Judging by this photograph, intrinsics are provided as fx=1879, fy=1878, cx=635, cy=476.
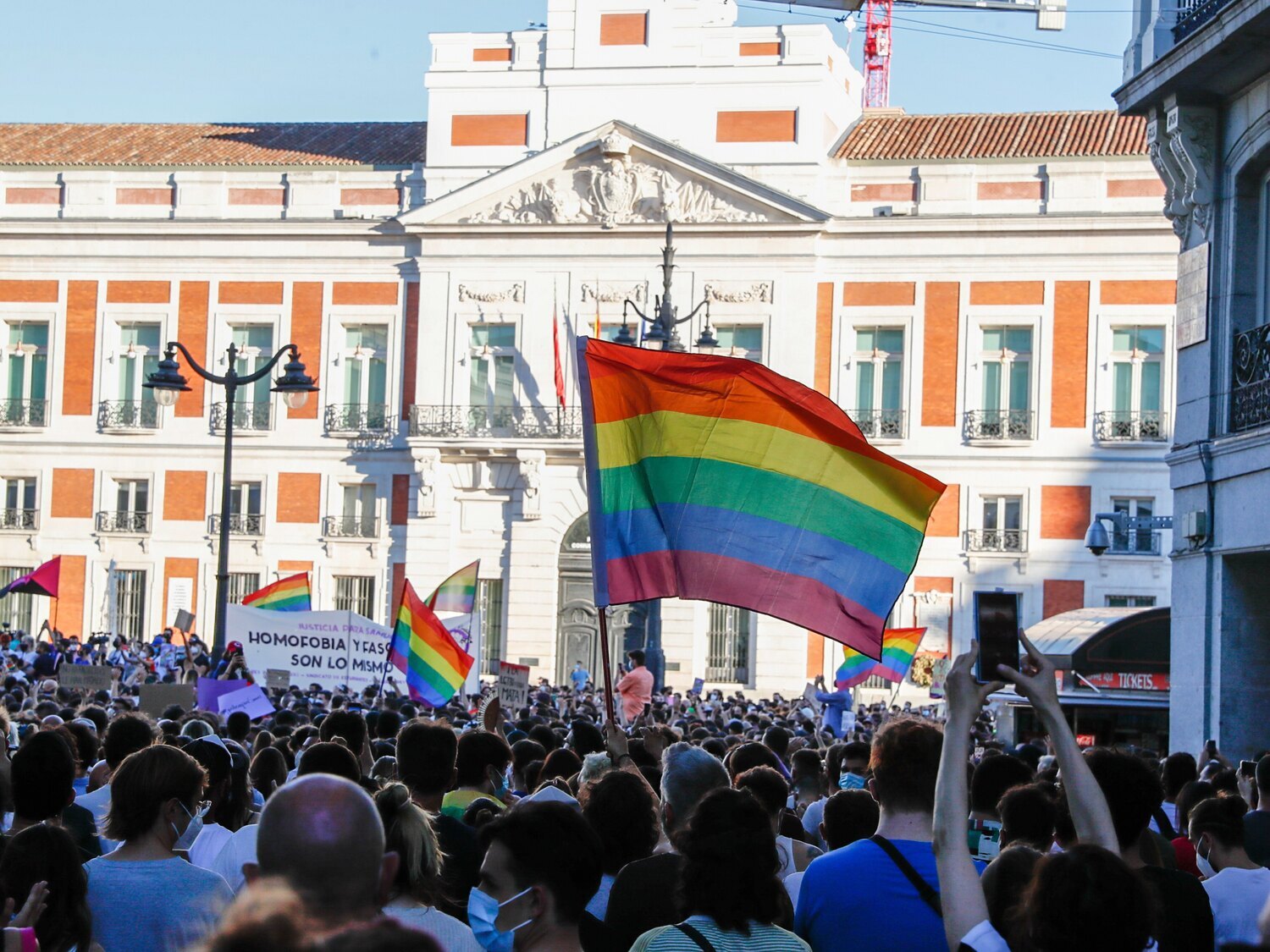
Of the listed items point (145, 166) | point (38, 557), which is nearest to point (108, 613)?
point (38, 557)

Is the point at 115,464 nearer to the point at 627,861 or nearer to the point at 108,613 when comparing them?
the point at 108,613

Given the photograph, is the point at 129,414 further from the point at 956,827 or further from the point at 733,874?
the point at 956,827

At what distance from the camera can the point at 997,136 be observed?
43.2m

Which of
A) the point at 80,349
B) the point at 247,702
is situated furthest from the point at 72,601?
the point at 247,702

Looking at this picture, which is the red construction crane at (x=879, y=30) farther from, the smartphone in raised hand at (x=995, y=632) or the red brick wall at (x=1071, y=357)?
the smartphone in raised hand at (x=995, y=632)

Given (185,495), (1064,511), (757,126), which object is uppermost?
(757,126)

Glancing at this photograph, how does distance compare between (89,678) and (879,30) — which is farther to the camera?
(879,30)

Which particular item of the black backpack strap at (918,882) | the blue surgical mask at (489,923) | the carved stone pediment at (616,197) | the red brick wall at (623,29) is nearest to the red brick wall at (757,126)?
the carved stone pediment at (616,197)

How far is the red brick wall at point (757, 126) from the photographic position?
41.8m

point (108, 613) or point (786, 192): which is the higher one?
point (786, 192)

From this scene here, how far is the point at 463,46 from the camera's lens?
43688 millimetres

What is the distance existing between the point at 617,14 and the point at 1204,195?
28.1m

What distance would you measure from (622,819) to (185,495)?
130ft

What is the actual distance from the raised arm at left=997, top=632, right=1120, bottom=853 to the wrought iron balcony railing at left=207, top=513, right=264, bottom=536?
3978 centimetres
